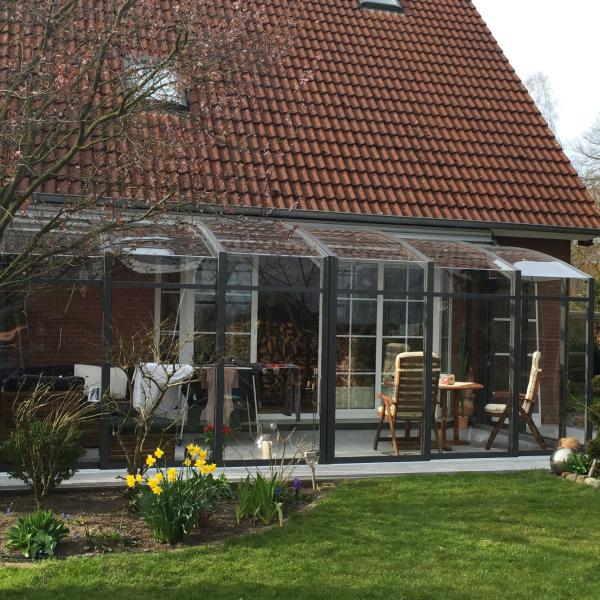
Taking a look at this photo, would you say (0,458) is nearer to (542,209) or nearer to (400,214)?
(400,214)

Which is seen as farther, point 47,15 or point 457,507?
point 457,507

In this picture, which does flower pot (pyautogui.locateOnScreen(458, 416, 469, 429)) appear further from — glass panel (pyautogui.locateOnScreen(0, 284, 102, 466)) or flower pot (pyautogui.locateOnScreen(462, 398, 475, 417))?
glass panel (pyautogui.locateOnScreen(0, 284, 102, 466))

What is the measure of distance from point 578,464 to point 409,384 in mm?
1988

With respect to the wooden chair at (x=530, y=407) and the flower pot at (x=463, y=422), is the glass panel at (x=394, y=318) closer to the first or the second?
the flower pot at (x=463, y=422)

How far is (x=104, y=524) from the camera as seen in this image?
289 inches

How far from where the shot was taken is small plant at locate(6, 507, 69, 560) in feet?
21.5

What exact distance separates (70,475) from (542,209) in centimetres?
810

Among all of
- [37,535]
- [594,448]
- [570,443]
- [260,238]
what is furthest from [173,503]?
[570,443]

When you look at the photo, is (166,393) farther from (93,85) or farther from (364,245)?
(93,85)

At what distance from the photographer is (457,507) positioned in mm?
8234

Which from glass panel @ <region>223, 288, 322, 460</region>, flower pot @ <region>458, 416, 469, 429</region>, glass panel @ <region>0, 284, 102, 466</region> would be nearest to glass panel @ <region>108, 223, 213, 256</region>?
glass panel @ <region>0, 284, 102, 466</region>

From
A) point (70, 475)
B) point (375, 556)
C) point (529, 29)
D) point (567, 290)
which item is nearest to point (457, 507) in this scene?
point (375, 556)

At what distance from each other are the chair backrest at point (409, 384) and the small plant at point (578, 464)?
168 centimetres

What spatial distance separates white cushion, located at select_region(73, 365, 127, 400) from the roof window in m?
9.32
